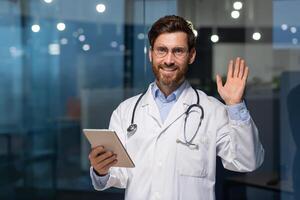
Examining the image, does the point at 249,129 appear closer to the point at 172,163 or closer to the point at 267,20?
the point at 172,163

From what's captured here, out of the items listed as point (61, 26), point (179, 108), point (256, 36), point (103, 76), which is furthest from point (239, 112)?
point (61, 26)

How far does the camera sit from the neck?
81.1 inches

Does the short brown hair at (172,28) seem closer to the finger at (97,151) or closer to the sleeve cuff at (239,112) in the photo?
the sleeve cuff at (239,112)

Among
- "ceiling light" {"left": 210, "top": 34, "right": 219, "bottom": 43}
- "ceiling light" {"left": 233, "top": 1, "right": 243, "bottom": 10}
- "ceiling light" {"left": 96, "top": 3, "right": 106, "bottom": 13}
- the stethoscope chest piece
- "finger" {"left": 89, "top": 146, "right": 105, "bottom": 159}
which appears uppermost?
"ceiling light" {"left": 96, "top": 3, "right": 106, "bottom": 13}

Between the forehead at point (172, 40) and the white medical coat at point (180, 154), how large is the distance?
0.20 m

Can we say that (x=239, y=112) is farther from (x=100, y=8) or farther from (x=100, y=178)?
(x=100, y=8)

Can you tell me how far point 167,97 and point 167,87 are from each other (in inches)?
2.1

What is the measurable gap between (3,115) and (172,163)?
2.11 m

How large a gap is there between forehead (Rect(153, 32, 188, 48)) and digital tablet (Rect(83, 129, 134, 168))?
1.27ft

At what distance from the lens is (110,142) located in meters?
1.91

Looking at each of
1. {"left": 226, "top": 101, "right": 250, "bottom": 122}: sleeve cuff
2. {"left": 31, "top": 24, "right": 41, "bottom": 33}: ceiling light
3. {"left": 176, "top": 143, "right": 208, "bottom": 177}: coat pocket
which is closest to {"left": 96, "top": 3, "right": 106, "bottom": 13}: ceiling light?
{"left": 31, "top": 24, "right": 41, "bottom": 33}: ceiling light

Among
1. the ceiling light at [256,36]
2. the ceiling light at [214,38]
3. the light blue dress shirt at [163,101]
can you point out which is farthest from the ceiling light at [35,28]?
the light blue dress shirt at [163,101]

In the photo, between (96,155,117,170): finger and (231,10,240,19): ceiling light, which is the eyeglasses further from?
(231,10,240,19): ceiling light

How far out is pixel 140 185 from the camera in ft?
6.77
